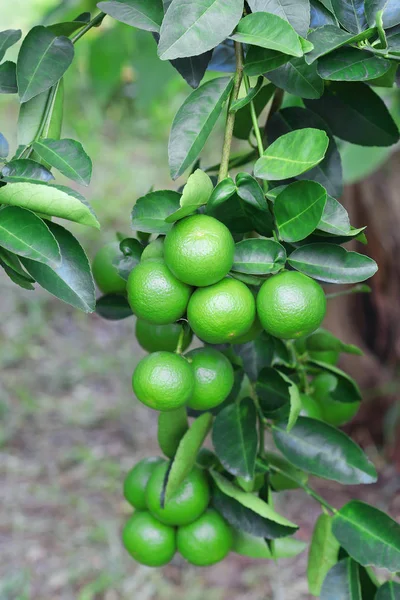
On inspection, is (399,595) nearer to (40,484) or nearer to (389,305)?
(389,305)

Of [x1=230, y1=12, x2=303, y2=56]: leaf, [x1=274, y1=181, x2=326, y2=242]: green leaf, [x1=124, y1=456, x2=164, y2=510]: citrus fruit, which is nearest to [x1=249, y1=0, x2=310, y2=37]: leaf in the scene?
[x1=230, y1=12, x2=303, y2=56]: leaf

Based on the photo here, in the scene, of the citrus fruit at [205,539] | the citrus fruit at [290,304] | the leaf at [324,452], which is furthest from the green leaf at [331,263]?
the citrus fruit at [205,539]

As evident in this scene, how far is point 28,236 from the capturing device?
20.7 inches

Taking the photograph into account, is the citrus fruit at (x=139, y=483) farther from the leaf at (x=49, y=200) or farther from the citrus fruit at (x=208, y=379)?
the leaf at (x=49, y=200)

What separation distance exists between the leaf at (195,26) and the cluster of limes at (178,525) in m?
0.44

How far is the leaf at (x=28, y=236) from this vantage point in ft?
1.69

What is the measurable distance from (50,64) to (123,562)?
147cm

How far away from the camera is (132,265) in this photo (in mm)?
653

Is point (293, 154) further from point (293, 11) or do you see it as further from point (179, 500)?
point (179, 500)

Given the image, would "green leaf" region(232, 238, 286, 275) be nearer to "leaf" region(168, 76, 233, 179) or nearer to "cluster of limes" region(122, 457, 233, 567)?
"leaf" region(168, 76, 233, 179)

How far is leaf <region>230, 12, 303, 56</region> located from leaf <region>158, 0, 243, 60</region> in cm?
1

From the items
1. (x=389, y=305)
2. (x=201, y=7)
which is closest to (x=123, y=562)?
(x=389, y=305)

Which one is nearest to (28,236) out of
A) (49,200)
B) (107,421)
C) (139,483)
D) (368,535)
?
(49,200)

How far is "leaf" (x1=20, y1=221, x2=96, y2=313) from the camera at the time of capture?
55cm
